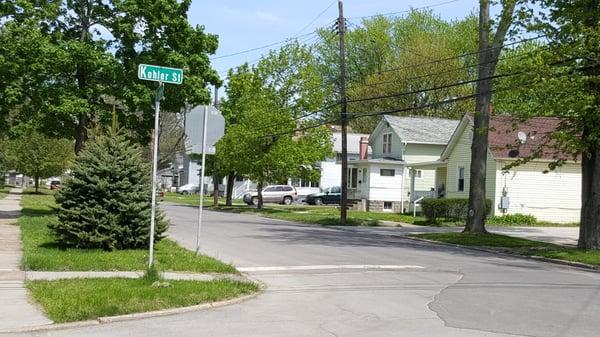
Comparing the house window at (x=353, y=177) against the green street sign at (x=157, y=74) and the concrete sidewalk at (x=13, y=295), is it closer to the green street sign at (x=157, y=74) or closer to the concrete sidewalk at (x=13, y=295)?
the concrete sidewalk at (x=13, y=295)

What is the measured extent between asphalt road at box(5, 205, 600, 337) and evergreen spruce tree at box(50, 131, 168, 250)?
235cm

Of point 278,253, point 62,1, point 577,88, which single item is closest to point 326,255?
point 278,253

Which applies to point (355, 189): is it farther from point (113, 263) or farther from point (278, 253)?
point (113, 263)

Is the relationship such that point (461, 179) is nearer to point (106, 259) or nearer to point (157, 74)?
point (106, 259)

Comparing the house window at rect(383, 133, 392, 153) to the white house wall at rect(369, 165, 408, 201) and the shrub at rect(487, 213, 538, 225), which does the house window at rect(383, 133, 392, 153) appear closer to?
the white house wall at rect(369, 165, 408, 201)

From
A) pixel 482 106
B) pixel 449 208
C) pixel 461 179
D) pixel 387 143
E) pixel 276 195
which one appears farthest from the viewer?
pixel 276 195

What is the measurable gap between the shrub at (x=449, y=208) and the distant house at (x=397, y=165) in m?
9.86

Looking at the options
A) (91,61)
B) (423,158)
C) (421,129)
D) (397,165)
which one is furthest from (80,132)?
(421,129)

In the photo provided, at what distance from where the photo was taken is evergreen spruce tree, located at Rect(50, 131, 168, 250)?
47.6ft

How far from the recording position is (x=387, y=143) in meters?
51.5

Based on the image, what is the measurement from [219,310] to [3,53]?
1599 centimetres

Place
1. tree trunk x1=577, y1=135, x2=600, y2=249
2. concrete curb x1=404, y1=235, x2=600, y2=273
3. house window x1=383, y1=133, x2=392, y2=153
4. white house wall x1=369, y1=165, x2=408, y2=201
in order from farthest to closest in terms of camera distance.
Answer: house window x1=383, y1=133, x2=392, y2=153 < white house wall x1=369, y1=165, x2=408, y2=201 < tree trunk x1=577, y1=135, x2=600, y2=249 < concrete curb x1=404, y1=235, x2=600, y2=273

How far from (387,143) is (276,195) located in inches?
416

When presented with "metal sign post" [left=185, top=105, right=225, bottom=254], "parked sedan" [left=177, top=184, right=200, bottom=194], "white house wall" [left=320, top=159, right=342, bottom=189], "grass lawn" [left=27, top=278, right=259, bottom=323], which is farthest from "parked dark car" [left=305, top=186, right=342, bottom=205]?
"grass lawn" [left=27, top=278, right=259, bottom=323]
